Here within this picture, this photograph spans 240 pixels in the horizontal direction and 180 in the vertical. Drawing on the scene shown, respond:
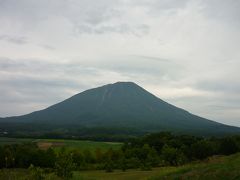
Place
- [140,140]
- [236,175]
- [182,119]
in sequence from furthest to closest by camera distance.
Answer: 1. [182,119]
2. [140,140]
3. [236,175]

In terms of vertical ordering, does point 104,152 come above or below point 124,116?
below

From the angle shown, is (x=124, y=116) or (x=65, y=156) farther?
(x=124, y=116)

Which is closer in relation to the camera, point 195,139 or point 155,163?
point 155,163

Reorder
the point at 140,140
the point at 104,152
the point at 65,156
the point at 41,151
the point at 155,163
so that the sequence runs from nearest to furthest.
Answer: the point at 65,156
the point at 155,163
the point at 41,151
the point at 104,152
the point at 140,140

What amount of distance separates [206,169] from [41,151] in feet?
120

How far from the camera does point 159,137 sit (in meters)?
66.6

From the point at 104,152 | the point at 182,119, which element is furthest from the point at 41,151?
the point at 182,119

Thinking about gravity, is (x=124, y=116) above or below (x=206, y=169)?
above

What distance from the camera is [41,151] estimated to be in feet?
168

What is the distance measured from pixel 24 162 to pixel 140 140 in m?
22.1

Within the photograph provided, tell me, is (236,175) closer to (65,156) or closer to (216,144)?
(65,156)

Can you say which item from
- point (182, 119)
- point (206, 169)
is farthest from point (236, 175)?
point (182, 119)

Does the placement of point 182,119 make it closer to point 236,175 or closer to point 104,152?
point 104,152

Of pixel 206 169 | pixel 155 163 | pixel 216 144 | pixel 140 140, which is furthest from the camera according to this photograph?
pixel 140 140
